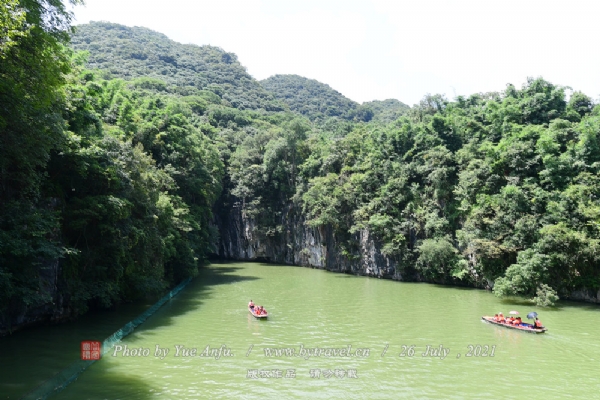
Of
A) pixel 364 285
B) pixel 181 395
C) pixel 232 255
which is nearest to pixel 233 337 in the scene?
pixel 181 395

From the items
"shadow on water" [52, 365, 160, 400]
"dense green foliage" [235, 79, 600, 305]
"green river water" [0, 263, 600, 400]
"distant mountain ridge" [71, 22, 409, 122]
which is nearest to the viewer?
"shadow on water" [52, 365, 160, 400]

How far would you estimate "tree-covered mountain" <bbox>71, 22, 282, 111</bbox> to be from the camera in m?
78.8

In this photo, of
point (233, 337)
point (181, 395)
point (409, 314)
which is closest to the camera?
point (181, 395)

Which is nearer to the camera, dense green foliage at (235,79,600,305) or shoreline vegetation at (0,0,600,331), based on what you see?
shoreline vegetation at (0,0,600,331)

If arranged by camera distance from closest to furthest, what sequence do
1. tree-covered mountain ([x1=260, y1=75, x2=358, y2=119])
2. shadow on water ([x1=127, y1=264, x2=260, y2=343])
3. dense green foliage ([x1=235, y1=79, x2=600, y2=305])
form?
shadow on water ([x1=127, y1=264, x2=260, y2=343]), dense green foliage ([x1=235, y1=79, x2=600, y2=305]), tree-covered mountain ([x1=260, y1=75, x2=358, y2=119])

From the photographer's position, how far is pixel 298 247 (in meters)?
41.4

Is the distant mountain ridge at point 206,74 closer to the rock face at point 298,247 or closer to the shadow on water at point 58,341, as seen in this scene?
the rock face at point 298,247

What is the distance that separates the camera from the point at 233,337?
561 inches

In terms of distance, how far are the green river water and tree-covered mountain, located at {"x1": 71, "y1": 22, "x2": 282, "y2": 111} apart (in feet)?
199

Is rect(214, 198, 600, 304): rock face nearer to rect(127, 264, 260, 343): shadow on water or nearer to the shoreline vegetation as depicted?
the shoreline vegetation

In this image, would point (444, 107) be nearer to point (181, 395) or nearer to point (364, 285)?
point (364, 285)

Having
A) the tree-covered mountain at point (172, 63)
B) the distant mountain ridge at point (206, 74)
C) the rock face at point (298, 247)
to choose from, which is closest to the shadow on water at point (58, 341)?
the rock face at point (298, 247)

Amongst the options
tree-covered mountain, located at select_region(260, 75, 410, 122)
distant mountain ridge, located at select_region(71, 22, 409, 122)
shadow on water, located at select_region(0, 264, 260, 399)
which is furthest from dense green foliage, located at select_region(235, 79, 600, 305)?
tree-covered mountain, located at select_region(260, 75, 410, 122)

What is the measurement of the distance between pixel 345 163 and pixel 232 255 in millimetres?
18209
